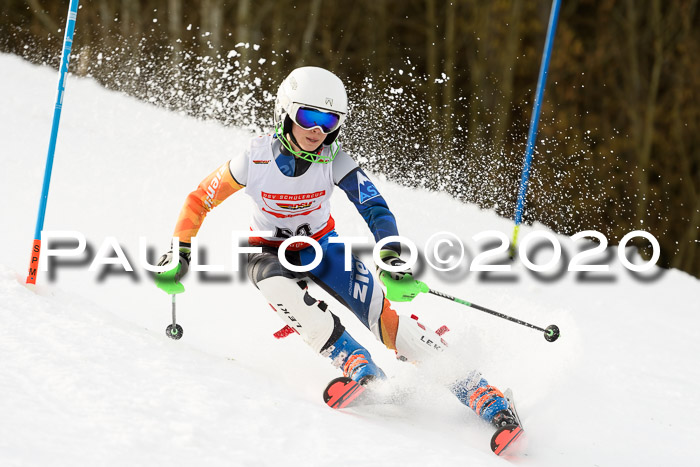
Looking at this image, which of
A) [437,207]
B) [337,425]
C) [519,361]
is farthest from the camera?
[437,207]

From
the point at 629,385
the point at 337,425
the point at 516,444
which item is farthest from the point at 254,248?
the point at 629,385

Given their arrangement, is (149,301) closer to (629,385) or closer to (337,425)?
(337,425)

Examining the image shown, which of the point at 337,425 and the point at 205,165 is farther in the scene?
the point at 205,165

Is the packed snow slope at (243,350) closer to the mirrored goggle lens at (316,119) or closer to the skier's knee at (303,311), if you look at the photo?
the skier's knee at (303,311)

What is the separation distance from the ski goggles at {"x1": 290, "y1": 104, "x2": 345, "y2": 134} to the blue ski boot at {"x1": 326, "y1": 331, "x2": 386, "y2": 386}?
0.95 meters

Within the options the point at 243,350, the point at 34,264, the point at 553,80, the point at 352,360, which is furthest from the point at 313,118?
the point at 553,80

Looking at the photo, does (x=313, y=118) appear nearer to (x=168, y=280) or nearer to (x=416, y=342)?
(x=168, y=280)

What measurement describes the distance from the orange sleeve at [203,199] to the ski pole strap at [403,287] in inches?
33.0

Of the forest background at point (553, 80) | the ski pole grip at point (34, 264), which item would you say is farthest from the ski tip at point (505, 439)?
the forest background at point (553, 80)

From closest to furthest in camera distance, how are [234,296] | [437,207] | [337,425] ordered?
[337,425] < [234,296] < [437,207]

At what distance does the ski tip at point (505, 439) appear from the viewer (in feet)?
10.0

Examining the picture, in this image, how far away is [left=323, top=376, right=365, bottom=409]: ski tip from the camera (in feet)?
10.4

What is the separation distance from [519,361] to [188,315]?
2008 mm

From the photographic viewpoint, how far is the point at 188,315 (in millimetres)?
4613
